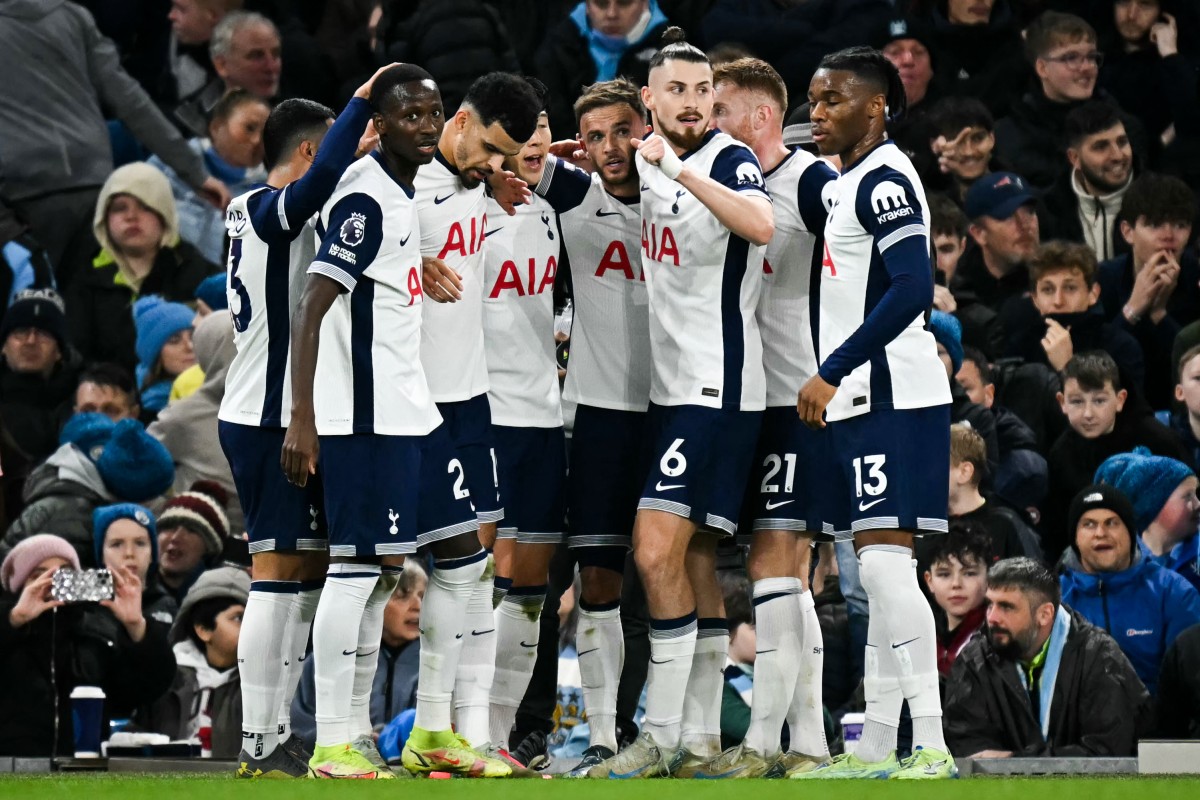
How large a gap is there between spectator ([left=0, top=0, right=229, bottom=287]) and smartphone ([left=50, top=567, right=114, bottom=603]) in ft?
18.1

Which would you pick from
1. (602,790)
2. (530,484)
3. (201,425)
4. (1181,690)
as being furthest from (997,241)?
(602,790)

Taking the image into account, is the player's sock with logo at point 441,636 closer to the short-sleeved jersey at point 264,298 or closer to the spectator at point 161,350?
the short-sleeved jersey at point 264,298

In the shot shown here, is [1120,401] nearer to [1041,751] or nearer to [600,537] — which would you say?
[1041,751]

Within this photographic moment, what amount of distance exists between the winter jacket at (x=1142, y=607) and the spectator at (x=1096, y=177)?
3.45m

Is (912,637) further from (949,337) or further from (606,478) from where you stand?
(949,337)

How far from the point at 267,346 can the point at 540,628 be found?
204 centimetres

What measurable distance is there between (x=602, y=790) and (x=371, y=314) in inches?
81.6

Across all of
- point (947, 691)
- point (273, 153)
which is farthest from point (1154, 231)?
point (273, 153)

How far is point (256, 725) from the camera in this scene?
278 inches

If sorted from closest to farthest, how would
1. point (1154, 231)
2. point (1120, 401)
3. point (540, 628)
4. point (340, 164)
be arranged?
point (340, 164), point (540, 628), point (1120, 401), point (1154, 231)

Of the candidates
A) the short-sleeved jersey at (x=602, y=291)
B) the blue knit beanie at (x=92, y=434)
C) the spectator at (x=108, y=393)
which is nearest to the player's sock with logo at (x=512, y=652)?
the short-sleeved jersey at (x=602, y=291)

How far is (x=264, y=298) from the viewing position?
24.1 ft

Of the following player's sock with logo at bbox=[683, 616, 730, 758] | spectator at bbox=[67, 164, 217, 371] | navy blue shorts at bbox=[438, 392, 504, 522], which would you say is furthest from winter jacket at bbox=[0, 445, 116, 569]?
player's sock with logo at bbox=[683, 616, 730, 758]

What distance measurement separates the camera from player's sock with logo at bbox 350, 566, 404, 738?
734 centimetres
